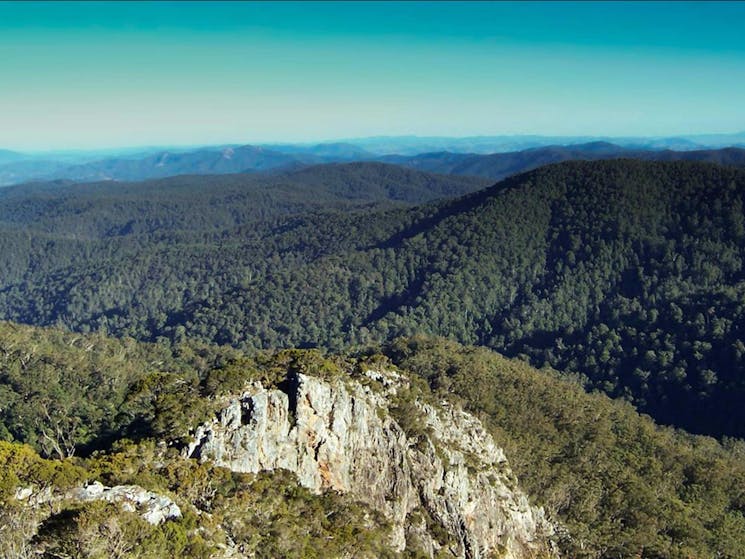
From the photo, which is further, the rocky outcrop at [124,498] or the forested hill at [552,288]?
the forested hill at [552,288]

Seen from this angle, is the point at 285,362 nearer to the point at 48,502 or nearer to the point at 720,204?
the point at 48,502

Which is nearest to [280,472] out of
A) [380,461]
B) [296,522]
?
[296,522]

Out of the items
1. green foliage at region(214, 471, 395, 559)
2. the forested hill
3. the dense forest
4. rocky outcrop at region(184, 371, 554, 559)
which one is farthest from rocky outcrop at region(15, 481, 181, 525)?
the forested hill

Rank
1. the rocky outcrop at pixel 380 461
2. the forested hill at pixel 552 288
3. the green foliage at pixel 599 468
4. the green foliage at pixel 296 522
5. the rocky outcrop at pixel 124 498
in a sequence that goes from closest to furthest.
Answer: the rocky outcrop at pixel 124 498, the green foliage at pixel 296 522, the rocky outcrop at pixel 380 461, the green foliage at pixel 599 468, the forested hill at pixel 552 288

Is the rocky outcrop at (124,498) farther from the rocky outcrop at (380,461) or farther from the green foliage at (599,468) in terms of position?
the green foliage at (599,468)

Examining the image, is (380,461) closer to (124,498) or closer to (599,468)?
(124,498)

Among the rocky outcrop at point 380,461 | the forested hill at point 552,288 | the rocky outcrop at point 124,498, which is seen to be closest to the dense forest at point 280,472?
the rocky outcrop at point 124,498

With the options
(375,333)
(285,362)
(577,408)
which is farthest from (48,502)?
(375,333)

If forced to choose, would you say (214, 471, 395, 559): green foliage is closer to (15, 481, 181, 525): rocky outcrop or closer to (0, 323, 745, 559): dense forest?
(0, 323, 745, 559): dense forest
